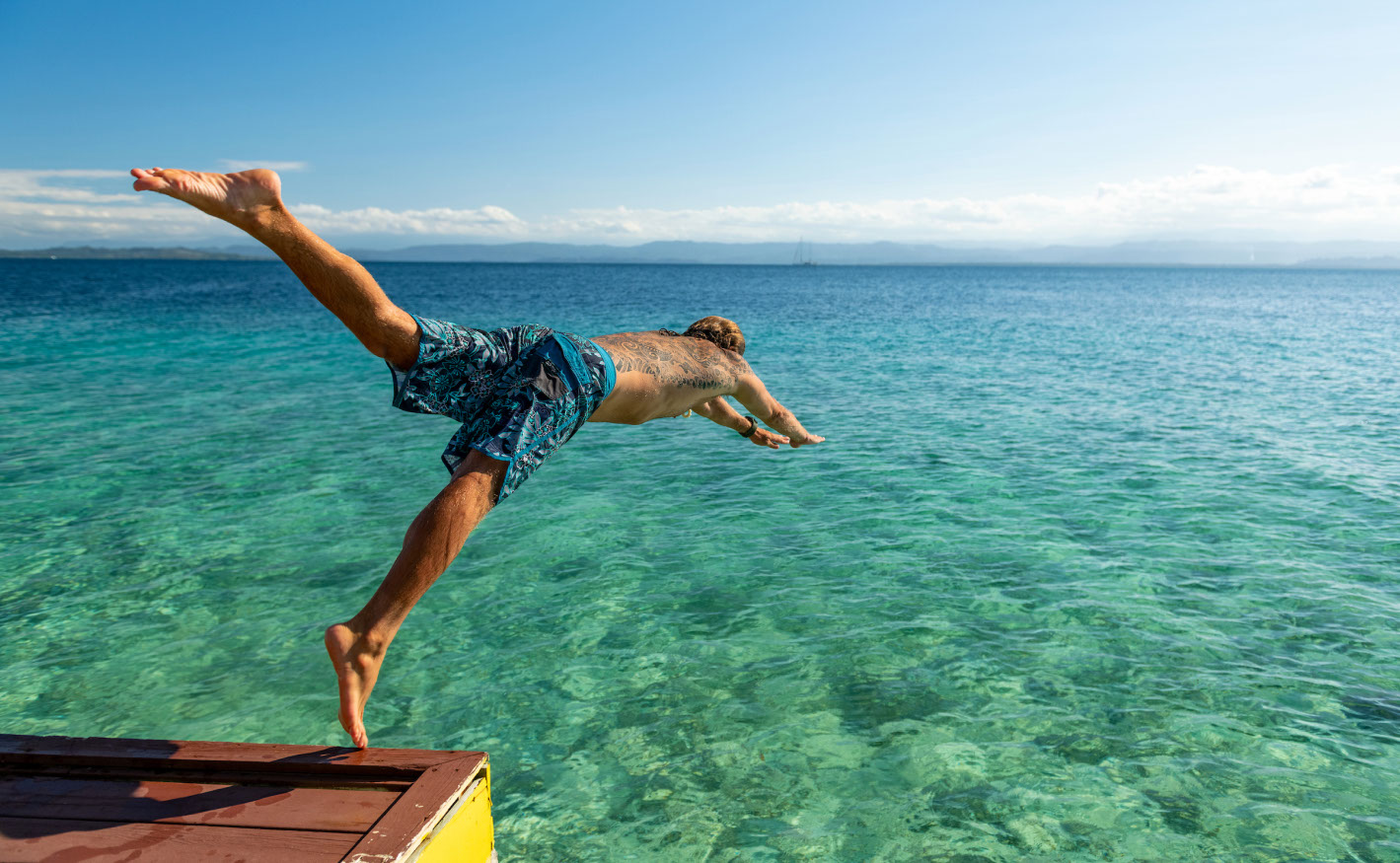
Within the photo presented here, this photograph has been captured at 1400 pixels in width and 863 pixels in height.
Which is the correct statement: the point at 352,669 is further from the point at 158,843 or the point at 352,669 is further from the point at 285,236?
the point at 285,236

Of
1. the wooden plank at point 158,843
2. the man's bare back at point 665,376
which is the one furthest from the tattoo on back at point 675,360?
the wooden plank at point 158,843

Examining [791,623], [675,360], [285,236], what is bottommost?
[791,623]

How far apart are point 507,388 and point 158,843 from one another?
2.24 metres

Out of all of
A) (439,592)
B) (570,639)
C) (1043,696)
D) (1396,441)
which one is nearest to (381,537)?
(439,592)

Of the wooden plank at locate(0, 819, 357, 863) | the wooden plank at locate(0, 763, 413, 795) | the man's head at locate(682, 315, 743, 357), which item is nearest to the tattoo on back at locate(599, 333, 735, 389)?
the man's head at locate(682, 315, 743, 357)

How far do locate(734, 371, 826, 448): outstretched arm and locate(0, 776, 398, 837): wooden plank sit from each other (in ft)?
10.6

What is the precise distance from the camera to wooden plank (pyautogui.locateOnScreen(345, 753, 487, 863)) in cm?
246

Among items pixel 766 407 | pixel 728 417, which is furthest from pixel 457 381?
pixel 728 417

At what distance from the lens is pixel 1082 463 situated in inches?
464

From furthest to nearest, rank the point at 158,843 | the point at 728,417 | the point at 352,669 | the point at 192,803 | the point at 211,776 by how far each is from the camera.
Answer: the point at 728,417
the point at 352,669
the point at 211,776
the point at 192,803
the point at 158,843

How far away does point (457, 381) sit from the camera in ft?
12.8

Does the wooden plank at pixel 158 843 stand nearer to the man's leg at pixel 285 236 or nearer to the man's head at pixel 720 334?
the man's leg at pixel 285 236

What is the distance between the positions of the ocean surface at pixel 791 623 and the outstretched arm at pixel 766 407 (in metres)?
1.67

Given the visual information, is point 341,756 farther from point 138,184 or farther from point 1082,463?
point 1082,463
